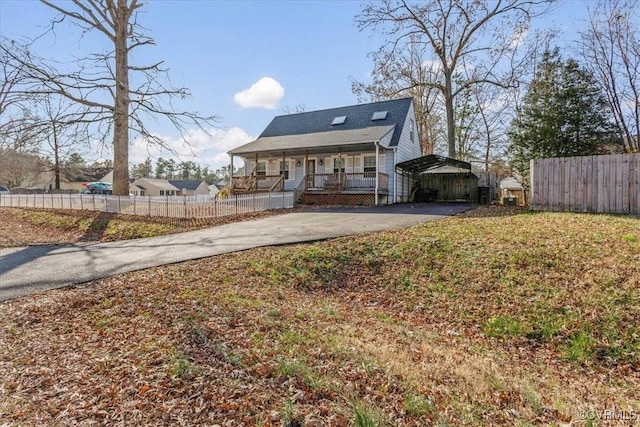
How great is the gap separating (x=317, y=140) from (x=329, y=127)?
3430 mm

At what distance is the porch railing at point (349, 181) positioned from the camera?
1867 centimetres

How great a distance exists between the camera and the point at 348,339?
3.95 metres

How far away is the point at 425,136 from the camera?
3334 centimetres

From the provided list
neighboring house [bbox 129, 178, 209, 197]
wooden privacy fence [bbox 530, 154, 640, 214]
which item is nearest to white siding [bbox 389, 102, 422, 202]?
wooden privacy fence [bbox 530, 154, 640, 214]

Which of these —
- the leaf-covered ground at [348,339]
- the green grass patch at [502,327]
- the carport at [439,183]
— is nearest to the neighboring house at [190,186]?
the carport at [439,183]

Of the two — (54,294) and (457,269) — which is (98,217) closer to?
(54,294)

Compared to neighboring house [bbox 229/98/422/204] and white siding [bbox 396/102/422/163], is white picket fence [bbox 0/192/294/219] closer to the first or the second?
neighboring house [bbox 229/98/422/204]

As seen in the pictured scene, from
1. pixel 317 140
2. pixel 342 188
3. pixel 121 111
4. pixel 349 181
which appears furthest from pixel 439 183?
pixel 121 111

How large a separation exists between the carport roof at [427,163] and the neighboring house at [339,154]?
0.64 m

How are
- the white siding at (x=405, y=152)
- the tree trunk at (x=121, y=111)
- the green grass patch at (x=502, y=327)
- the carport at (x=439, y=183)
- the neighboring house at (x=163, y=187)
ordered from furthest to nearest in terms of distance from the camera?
1. the neighboring house at (x=163, y=187)
2. the carport at (x=439, y=183)
3. the white siding at (x=405, y=152)
4. the tree trunk at (x=121, y=111)
5. the green grass patch at (x=502, y=327)

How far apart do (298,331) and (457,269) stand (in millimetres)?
3602

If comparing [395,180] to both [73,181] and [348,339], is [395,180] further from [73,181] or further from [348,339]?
[73,181]

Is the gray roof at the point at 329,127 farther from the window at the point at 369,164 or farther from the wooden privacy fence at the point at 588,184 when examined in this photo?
the wooden privacy fence at the point at 588,184

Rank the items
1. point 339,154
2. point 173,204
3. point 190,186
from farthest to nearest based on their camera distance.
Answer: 1. point 190,186
2. point 339,154
3. point 173,204
